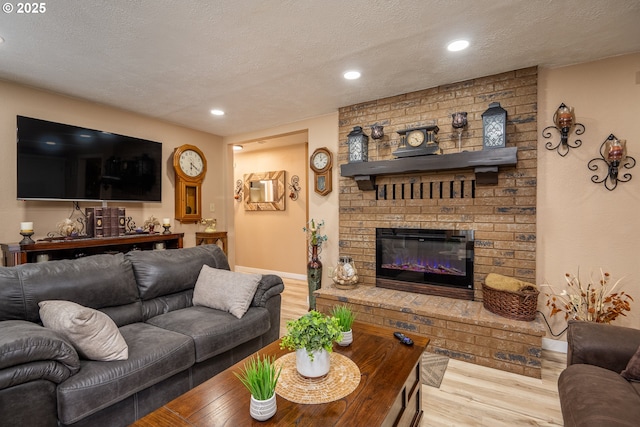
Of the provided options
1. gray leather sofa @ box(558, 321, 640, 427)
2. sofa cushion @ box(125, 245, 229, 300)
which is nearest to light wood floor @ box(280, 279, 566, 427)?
gray leather sofa @ box(558, 321, 640, 427)

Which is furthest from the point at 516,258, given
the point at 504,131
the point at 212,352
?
the point at 212,352

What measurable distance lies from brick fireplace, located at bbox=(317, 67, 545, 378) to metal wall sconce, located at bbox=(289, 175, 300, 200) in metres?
2.05

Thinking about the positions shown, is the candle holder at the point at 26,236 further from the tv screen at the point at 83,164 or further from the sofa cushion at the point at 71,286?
the sofa cushion at the point at 71,286

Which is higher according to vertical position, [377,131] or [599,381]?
[377,131]

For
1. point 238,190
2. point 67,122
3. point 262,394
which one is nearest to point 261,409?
point 262,394

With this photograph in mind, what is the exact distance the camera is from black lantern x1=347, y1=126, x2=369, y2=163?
3459 mm

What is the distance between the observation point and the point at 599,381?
136cm

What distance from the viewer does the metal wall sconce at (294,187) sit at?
546 centimetres

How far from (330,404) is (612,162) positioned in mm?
2816

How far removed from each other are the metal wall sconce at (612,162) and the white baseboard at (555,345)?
1.36 metres

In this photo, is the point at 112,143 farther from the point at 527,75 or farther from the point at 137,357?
the point at 527,75

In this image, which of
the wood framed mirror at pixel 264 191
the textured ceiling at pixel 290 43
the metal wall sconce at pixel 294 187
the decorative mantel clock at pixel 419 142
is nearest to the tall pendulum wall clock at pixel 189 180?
the textured ceiling at pixel 290 43

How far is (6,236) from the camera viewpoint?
2.93 meters

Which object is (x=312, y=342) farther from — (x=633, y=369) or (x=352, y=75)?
(x=352, y=75)
